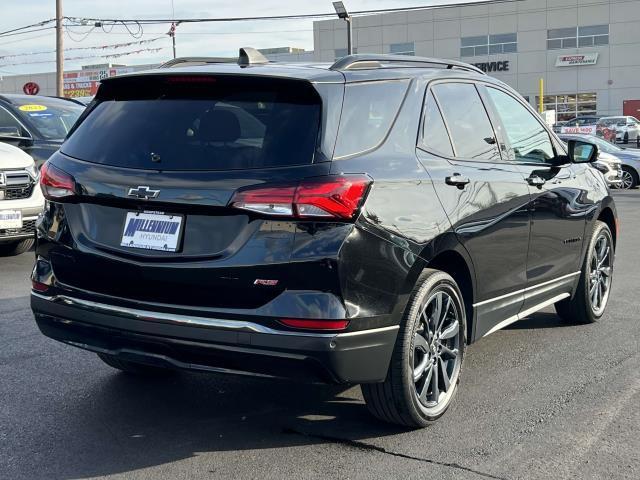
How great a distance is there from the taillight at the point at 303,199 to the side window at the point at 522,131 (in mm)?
2081

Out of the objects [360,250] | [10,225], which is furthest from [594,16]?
[360,250]

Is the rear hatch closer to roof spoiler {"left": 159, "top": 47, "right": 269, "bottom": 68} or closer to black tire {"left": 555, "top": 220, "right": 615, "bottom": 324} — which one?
roof spoiler {"left": 159, "top": 47, "right": 269, "bottom": 68}

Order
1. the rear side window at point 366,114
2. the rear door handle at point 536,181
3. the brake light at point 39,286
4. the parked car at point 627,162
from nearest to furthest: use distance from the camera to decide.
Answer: the rear side window at point 366,114 < the brake light at point 39,286 < the rear door handle at point 536,181 < the parked car at point 627,162

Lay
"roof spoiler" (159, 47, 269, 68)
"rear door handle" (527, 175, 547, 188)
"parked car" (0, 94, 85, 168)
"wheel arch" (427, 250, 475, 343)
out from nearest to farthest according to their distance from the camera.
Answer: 1. "roof spoiler" (159, 47, 269, 68)
2. "wheel arch" (427, 250, 475, 343)
3. "rear door handle" (527, 175, 547, 188)
4. "parked car" (0, 94, 85, 168)

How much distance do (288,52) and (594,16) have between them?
86.8ft

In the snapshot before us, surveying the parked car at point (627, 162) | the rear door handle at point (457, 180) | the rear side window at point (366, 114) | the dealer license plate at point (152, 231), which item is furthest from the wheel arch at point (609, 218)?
the parked car at point (627, 162)

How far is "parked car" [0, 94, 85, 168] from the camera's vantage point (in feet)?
33.9

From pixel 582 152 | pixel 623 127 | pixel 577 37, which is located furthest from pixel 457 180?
pixel 577 37

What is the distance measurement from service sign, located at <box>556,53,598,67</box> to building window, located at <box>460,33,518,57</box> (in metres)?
3.40

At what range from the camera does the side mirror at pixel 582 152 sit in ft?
19.6

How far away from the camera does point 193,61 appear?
4660 mm

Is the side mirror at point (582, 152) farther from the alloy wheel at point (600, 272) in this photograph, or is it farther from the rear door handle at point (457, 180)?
the rear door handle at point (457, 180)

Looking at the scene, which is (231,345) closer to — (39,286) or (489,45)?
(39,286)

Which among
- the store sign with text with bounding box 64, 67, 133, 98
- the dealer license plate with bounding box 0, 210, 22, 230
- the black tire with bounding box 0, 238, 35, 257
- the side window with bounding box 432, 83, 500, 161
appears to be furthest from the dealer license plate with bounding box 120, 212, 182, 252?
the store sign with text with bounding box 64, 67, 133, 98
